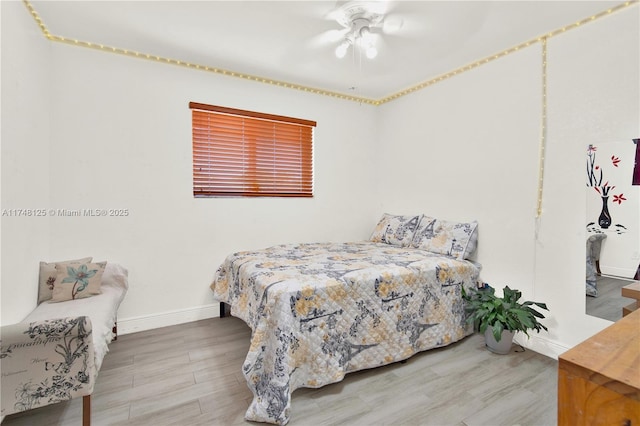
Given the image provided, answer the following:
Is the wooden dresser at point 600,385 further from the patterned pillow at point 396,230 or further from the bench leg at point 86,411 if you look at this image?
the patterned pillow at point 396,230

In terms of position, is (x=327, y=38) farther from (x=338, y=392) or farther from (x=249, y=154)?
(x=338, y=392)

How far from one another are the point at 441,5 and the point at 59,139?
313 cm

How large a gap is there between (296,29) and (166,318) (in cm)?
283

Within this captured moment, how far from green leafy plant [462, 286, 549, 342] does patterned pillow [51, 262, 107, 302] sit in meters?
2.95

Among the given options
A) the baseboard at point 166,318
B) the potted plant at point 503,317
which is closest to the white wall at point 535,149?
the potted plant at point 503,317

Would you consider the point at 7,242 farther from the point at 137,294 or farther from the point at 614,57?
the point at 614,57

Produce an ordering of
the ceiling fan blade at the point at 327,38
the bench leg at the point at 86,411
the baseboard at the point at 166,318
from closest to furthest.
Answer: the bench leg at the point at 86,411 → the ceiling fan blade at the point at 327,38 → the baseboard at the point at 166,318

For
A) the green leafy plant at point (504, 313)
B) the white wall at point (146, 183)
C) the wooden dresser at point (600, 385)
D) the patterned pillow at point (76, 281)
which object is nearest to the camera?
the wooden dresser at point (600, 385)

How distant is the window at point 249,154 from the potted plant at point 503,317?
2.15m

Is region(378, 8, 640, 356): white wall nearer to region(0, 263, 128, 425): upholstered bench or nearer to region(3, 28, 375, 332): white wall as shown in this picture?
region(3, 28, 375, 332): white wall

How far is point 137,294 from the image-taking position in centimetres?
281

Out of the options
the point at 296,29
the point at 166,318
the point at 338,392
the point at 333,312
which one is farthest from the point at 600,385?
the point at 166,318

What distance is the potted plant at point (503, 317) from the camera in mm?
2273

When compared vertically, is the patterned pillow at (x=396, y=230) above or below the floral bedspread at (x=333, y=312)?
above
